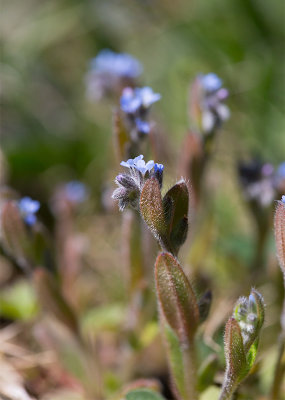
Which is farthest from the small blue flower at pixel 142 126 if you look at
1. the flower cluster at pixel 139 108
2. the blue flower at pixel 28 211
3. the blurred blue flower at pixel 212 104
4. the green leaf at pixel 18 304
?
the green leaf at pixel 18 304

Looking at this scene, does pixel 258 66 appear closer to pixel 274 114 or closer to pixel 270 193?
pixel 274 114

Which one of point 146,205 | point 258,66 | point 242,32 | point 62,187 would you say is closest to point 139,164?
point 146,205

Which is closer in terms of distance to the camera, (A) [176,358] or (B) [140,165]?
(B) [140,165]

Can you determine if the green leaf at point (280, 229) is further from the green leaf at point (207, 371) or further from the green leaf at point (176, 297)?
the green leaf at point (207, 371)

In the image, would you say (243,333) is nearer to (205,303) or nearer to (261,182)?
(205,303)

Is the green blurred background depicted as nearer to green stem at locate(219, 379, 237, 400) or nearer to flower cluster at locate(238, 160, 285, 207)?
flower cluster at locate(238, 160, 285, 207)

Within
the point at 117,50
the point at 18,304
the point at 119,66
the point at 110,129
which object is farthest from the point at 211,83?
the point at 117,50
